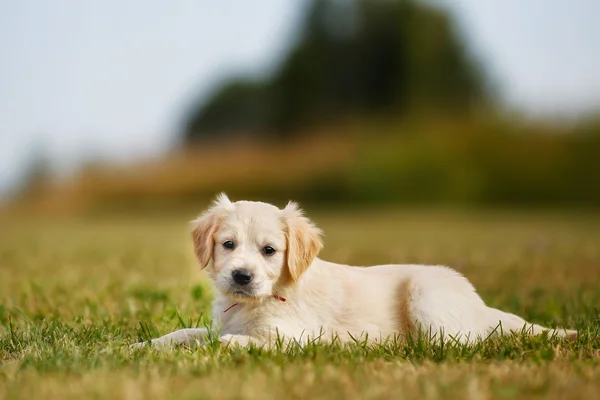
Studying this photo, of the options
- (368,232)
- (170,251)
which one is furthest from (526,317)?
(368,232)

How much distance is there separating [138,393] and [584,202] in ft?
83.2

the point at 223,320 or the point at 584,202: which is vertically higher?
the point at 223,320

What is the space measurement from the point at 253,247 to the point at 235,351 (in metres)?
0.65

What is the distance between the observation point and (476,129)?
2595 centimetres

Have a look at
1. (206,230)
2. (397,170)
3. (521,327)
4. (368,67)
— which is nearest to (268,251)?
(206,230)

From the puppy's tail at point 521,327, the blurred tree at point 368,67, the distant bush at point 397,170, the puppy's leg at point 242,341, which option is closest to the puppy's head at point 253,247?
the puppy's leg at point 242,341

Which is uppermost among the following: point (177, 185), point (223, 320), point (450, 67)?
point (450, 67)

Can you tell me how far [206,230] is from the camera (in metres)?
4.39

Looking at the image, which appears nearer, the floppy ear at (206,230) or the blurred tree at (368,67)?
the floppy ear at (206,230)

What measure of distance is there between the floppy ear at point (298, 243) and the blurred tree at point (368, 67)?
23.4 m

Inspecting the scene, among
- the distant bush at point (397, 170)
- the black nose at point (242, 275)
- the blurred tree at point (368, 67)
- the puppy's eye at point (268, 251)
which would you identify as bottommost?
the distant bush at point (397, 170)

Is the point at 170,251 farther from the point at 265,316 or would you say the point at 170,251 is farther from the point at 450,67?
the point at 450,67

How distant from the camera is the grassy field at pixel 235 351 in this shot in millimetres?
3029

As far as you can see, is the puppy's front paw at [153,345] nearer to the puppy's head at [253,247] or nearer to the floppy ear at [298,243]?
the puppy's head at [253,247]
